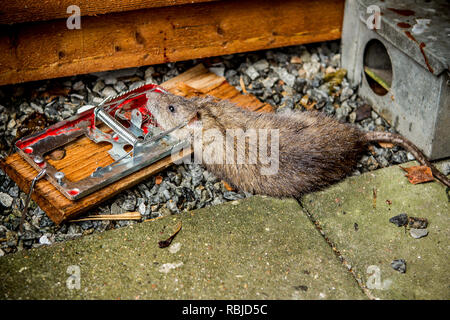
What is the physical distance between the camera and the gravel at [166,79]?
3051mm

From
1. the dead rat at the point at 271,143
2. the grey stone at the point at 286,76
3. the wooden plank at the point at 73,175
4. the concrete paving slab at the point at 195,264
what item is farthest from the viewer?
the grey stone at the point at 286,76

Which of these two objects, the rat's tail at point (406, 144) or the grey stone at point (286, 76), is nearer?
the rat's tail at point (406, 144)

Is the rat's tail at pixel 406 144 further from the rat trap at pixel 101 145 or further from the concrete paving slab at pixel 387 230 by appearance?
the rat trap at pixel 101 145

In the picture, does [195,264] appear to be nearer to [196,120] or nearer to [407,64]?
[196,120]

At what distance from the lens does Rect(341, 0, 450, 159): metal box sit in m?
3.28

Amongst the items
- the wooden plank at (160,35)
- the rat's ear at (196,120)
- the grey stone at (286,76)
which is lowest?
the rat's ear at (196,120)

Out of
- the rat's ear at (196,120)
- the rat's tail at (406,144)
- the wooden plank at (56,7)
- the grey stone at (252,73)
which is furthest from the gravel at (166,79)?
the wooden plank at (56,7)

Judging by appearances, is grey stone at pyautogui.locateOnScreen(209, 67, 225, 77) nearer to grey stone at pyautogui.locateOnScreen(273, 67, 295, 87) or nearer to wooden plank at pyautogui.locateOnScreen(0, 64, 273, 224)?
grey stone at pyautogui.locateOnScreen(273, 67, 295, 87)

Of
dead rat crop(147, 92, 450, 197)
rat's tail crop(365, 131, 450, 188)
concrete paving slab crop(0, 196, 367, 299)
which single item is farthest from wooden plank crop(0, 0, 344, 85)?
concrete paving slab crop(0, 196, 367, 299)

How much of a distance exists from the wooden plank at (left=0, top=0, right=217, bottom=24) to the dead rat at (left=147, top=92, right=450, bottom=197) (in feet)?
2.20

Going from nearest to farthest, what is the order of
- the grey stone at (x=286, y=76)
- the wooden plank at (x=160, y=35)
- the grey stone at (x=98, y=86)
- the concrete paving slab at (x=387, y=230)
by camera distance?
the concrete paving slab at (x=387, y=230)
the wooden plank at (x=160, y=35)
the grey stone at (x=98, y=86)
the grey stone at (x=286, y=76)

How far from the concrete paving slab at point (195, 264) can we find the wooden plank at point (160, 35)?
1.54 metres

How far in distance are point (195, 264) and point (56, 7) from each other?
2.05 m
